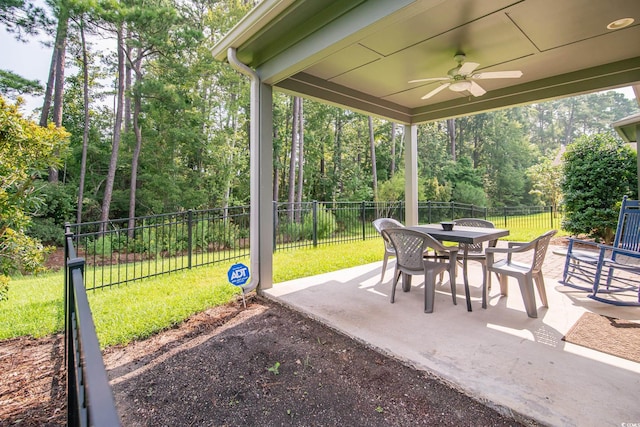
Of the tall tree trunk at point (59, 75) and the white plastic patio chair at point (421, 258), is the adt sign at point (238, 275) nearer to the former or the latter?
the white plastic patio chair at point (421, 258)

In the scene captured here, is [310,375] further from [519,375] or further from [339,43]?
[339,43]

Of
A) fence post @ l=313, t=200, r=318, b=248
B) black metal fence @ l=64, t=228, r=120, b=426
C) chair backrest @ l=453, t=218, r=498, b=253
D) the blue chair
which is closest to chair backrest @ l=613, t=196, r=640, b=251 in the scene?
the blue chair

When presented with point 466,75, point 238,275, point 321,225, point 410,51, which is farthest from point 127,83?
point 466,75

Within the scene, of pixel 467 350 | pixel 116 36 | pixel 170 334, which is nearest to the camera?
pixel 467 350

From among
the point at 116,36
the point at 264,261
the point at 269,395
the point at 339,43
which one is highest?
the point at 116,36

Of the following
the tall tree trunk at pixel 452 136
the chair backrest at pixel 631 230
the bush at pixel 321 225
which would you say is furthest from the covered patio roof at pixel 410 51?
the tall tree trunk at pixel 452 136

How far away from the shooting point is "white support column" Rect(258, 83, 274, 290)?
355cm

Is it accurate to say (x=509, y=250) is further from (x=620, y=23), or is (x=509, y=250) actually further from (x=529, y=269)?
(x=620, y=23)

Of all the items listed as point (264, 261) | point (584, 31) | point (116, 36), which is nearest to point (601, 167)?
point (584, 31)

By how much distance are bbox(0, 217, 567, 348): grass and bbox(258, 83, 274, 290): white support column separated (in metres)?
0.55

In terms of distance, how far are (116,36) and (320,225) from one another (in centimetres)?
985

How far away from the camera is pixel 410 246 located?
3010 millimetres

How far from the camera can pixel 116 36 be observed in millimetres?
10406

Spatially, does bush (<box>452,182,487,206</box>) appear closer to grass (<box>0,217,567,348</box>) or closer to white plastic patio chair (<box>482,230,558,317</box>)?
grass (<box>0,217,567,348</box>)
